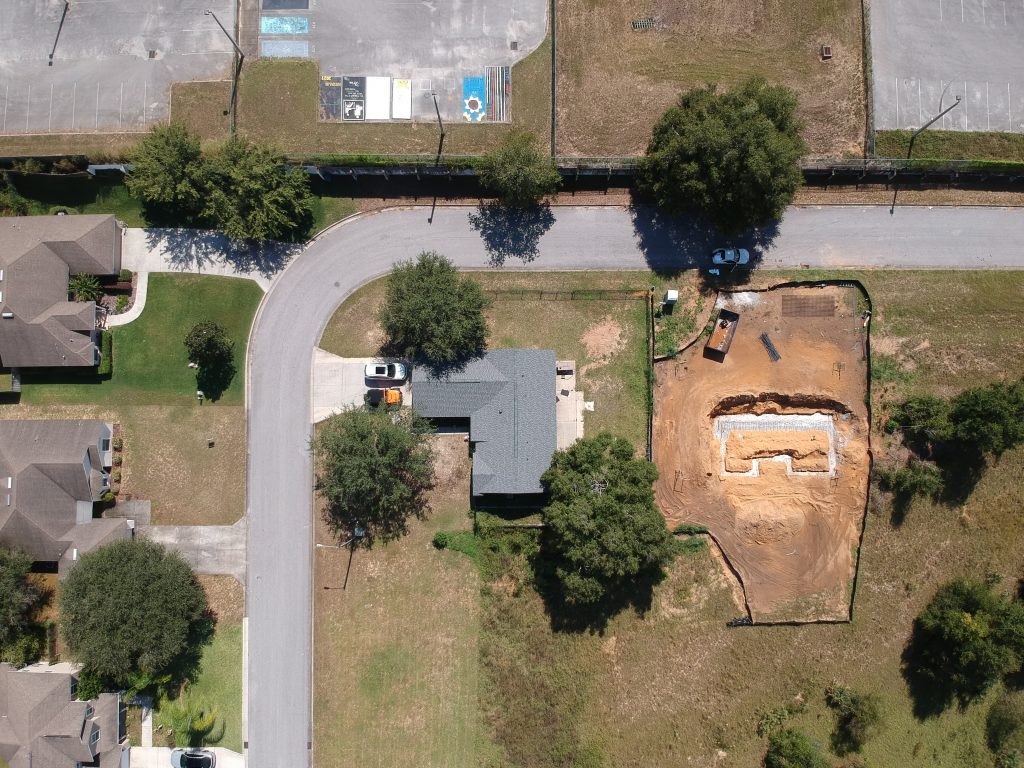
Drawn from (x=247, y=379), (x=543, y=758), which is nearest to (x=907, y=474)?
(x=543, y=758)

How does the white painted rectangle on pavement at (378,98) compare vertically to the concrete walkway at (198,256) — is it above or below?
above

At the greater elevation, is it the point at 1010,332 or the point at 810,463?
the point at 1010,332

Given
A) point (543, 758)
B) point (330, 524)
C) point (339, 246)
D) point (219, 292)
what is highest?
point (339, 246)

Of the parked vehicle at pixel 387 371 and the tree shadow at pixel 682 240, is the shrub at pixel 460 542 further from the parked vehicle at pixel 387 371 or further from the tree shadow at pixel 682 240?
the tree shadow at pixel 682 240

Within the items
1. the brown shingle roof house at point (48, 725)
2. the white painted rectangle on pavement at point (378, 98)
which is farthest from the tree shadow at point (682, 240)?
the brown shingle roof house at point (48, 725)

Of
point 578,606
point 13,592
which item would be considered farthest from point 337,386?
point 13,592

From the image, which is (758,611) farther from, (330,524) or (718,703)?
(330,524)

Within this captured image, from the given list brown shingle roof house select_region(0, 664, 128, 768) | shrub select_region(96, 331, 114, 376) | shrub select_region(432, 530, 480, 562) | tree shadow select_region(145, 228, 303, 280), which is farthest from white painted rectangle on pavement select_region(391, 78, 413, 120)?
brown shingle roof house select_region(0, 664, 128, 768)
